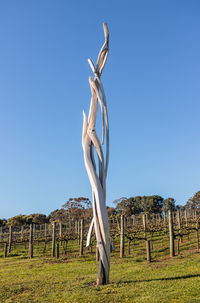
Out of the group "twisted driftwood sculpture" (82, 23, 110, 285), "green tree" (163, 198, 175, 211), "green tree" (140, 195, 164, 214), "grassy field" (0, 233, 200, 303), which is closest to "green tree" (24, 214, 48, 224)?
"green tree" (140, 195, 164, 214)

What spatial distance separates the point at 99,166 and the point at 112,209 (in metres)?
37.3

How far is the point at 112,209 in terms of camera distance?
4347 centimetres

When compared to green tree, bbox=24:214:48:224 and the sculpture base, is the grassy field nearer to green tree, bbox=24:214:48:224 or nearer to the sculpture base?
the sculpture base

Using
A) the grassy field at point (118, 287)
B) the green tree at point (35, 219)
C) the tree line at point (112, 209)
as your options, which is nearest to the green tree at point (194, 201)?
the tree line at point (112, 209)

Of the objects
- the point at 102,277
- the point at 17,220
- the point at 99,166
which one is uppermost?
the point at 99,166

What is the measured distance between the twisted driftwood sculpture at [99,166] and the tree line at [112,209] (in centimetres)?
2377

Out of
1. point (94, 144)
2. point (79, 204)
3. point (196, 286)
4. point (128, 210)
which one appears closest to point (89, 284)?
point (196, 286)

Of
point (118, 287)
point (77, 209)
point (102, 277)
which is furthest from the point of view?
point (77, 209)

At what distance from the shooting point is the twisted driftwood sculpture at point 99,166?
6.65 meters

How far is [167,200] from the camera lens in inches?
2185

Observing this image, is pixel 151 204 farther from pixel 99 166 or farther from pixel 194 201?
pixel 99 166

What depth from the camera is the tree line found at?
35.8 meters

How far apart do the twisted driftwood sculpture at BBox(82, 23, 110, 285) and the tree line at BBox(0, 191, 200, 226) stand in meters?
23.8

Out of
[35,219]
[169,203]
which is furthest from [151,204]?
[35,219]
